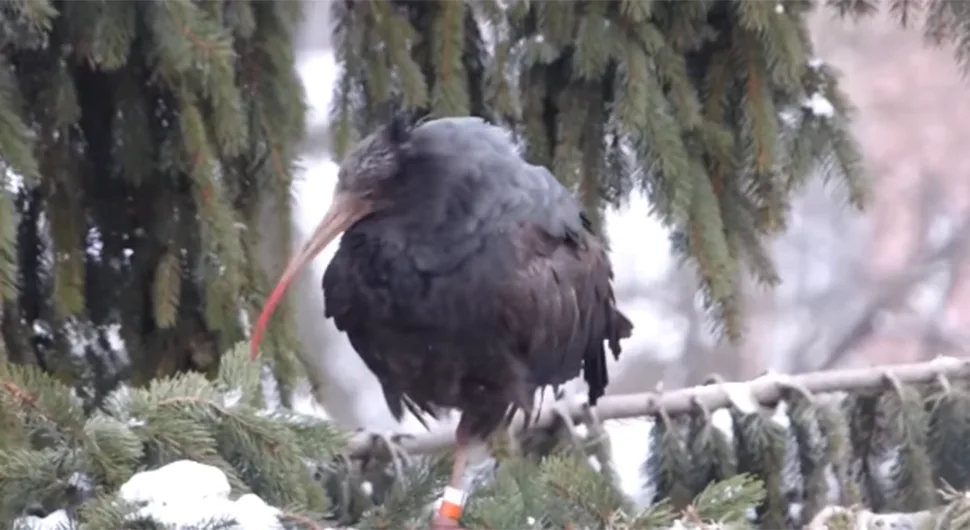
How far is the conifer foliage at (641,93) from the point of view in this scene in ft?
6.35

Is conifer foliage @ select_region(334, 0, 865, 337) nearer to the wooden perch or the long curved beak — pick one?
the wooden perch

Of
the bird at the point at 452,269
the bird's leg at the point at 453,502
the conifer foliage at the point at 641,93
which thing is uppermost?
the conifer foliage at the point at 641,93

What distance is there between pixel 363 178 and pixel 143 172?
441mm

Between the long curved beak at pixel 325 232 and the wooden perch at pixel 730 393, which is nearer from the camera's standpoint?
the long curved beak at pixel 325 232

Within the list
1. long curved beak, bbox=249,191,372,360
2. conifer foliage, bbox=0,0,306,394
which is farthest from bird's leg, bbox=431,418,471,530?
conifer foliage, bbox=0,0,306,394

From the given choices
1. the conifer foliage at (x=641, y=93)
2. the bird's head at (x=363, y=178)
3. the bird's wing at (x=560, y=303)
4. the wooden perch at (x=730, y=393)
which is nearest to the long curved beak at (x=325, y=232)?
the bird's head at (x=363, y=178)

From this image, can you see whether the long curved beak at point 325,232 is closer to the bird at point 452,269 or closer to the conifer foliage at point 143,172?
the bird at point 452,269

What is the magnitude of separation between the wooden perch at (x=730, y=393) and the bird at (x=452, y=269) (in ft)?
1.17

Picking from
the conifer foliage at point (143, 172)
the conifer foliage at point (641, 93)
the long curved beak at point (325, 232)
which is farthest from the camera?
the conifer foliage at point (641, 93)

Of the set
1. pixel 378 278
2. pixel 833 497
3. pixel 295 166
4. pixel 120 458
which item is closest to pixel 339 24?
pixel 295 166

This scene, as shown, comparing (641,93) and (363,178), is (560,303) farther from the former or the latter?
(641,93)

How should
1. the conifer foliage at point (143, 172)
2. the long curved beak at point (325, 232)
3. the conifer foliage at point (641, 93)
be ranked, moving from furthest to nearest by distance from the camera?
the conifer foliage at point (641, 93) < the conifer foliage at point (143, 172) < the long curved beak at point (325, 232)

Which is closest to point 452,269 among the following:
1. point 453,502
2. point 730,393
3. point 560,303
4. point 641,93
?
point 560,303

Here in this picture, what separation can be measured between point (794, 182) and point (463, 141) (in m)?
0.77
